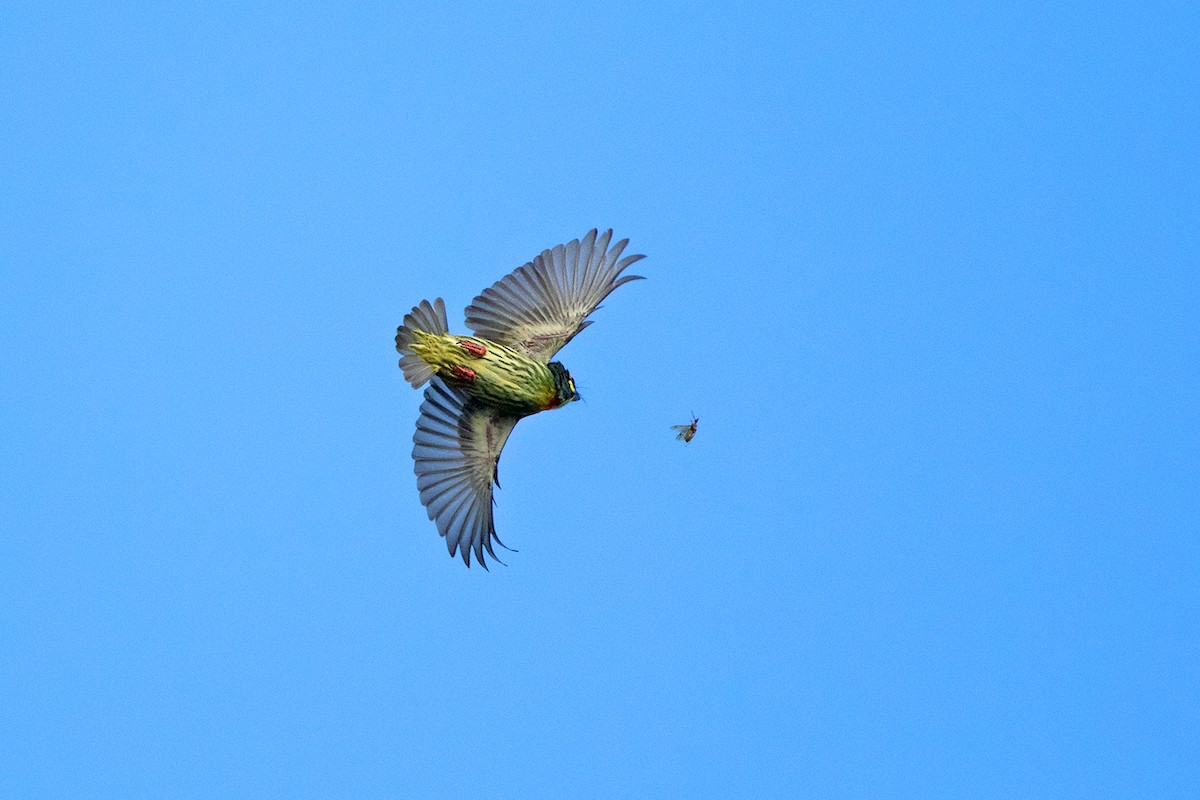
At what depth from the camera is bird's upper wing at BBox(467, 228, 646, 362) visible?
1474cm

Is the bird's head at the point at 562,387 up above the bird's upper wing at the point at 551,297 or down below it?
below

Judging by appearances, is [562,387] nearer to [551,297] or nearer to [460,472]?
[551,297]

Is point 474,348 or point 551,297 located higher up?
point 551,297

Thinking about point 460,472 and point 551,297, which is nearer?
point 551,297

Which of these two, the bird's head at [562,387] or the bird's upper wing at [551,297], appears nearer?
the bird's head at [562,387]

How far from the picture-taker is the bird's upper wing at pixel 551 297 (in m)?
14.7

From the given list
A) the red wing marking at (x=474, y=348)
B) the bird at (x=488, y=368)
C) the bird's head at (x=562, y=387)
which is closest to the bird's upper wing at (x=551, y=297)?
the bird at (x=488, y=368)

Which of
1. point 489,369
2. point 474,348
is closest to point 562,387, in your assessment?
point 489,369

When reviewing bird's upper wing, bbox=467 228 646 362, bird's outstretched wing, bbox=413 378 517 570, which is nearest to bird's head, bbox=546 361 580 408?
bird's upper wing, bbox=467 228 646 362

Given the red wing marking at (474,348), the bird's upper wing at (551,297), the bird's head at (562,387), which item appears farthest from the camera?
the bird's upper wing at (551,297)

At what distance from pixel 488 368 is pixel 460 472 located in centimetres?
136

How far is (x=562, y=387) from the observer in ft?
46.8

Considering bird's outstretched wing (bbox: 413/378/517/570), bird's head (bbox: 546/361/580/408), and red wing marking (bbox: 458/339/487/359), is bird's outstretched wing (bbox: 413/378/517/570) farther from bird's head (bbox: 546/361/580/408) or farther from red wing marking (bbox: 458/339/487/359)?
red wing marking (bbox: 458/339/487/359)

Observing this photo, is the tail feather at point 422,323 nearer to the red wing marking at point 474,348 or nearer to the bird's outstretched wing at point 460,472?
the red wing marking at point 474,348
